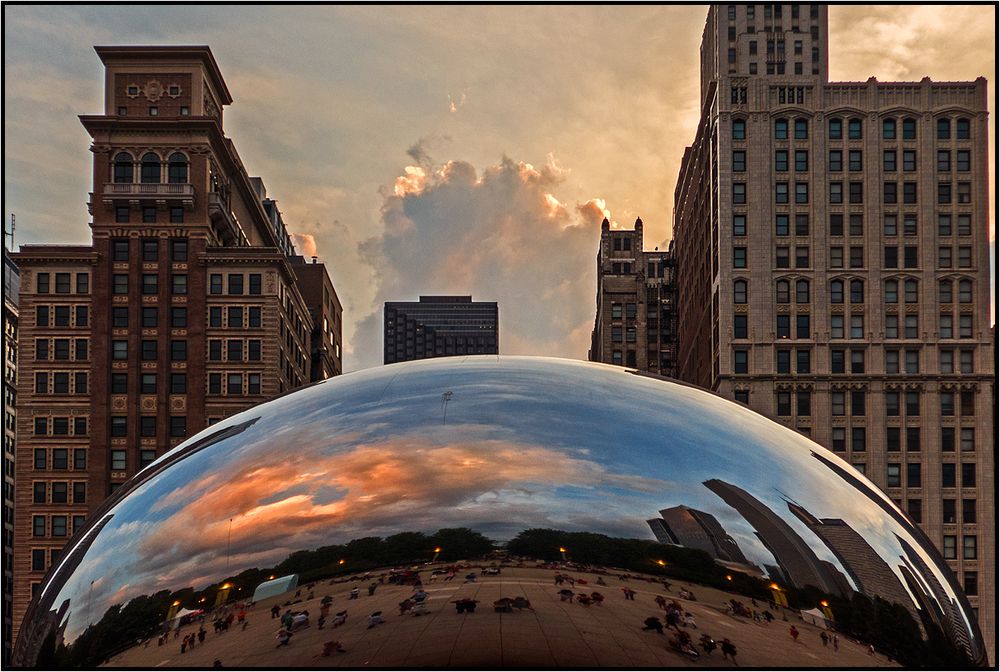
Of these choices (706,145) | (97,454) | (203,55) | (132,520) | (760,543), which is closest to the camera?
(760,543)

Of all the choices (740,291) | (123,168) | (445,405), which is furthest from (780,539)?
(123,168)

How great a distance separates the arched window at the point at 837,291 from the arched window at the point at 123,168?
1876 inches

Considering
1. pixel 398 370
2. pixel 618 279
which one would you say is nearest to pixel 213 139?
pixel 618 279

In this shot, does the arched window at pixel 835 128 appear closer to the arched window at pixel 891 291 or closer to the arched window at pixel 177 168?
the arched window at pixel 891 291

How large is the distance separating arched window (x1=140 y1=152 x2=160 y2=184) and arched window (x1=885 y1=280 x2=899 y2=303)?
4930cm

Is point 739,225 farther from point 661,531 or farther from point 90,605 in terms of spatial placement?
point 90,605

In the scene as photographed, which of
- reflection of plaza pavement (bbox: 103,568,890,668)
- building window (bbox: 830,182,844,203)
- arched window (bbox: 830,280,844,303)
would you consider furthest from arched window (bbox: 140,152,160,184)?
reflection of plaza pavement (bbox: 103,568,890,668)

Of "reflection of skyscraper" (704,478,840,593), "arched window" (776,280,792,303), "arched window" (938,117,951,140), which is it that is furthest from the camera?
"arched window" (776,280,792,303)

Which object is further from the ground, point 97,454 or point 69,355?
point 69,355

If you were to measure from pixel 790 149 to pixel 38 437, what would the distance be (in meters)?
53.0

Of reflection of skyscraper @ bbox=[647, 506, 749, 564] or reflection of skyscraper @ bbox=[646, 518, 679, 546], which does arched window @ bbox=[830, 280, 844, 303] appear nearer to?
reflection of skyscraper @ bbox=[647, 506, 749, 564]

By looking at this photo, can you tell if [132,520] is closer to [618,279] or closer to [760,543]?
[760,543]

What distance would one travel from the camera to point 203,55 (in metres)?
73.0

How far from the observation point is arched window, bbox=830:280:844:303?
71.8 meters
